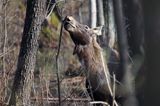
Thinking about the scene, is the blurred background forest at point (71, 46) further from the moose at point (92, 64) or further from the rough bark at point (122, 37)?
the moose at point (92, 64)

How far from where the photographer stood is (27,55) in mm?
7488

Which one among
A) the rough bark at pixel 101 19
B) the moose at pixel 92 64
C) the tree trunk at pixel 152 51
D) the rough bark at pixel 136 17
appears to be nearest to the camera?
the tree trunk at pixel 152 51

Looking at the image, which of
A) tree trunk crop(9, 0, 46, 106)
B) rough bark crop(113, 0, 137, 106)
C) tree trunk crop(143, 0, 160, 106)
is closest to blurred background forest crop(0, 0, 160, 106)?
tree trunk crop(143, 0, 160, 106)

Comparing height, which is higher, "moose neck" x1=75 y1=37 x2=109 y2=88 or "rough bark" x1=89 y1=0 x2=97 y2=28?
"rough bark" x1=89 y1=0 x2=97 y2=28

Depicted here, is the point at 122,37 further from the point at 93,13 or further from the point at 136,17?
the point at 93,13

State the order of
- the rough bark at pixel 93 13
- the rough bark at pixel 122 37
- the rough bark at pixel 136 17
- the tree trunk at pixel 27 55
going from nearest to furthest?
the rough bark at pixel 122 37
the rough bark at pixel 136 17
the tree trunk at pixel 27 55
the rough bark at pixel 93 13

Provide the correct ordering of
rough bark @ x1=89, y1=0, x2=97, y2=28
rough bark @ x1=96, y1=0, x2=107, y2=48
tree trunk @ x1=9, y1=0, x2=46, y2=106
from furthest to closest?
rough bark @ x1=96, y1=0, x2=107, y2=48 → rough bark @ x1=89, y1=0, x2=97, y2=28 → tree trunk @ x1=9, y1=0, x2=46, y2=106

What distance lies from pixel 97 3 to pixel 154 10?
9.91 meters

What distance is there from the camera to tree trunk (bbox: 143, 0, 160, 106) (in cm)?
324

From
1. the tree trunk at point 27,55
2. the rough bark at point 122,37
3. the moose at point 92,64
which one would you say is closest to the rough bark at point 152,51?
the rough bark at point 122,37

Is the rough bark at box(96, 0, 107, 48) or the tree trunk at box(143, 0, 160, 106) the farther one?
the rough bark at box(96, 0, 107, 48)

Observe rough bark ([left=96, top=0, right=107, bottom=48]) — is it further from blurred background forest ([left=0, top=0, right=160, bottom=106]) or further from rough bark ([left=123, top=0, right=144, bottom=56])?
rough bark ([left=123, top=0, right=144, bottom=56])

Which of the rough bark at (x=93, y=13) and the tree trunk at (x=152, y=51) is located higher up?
the rough bark at (x=93, y=13)

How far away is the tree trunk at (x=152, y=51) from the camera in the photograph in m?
3.24
